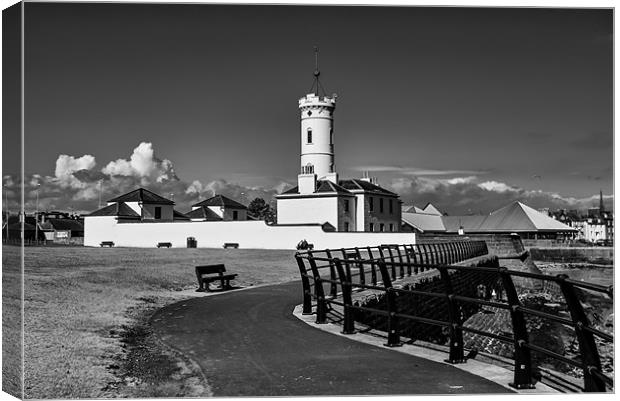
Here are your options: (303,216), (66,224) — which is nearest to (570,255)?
(303,216)

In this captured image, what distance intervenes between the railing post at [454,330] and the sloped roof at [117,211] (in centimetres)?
4644

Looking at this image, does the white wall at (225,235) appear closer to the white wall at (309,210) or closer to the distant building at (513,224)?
the white wall at (309,210)

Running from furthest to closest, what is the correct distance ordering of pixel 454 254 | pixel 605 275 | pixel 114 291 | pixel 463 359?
pixel 605 275 < pixel 454 254 < pixel 114 291 < pixel 463 359

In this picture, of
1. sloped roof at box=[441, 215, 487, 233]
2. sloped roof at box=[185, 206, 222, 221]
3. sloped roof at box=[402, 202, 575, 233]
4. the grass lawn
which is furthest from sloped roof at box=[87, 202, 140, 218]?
the grass lawn

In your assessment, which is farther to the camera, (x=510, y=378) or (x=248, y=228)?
(x=248, y=228)

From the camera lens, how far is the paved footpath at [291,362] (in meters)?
5.61

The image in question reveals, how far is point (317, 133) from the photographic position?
5631 centimetres

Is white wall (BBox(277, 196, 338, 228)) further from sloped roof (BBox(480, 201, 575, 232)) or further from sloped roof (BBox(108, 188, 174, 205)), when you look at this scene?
sloped roof (BBox(480, 201, 575, 232))

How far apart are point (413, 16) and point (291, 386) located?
401 cm

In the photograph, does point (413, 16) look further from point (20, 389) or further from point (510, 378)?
point (20, 389)

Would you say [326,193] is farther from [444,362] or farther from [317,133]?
[444,362]

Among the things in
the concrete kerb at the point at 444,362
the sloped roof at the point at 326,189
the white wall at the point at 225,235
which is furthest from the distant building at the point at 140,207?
the concrete kerb at the point at 444,362

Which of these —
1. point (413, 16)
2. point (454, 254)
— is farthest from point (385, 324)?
point (454, 254)

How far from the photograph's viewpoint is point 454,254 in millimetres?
25172
